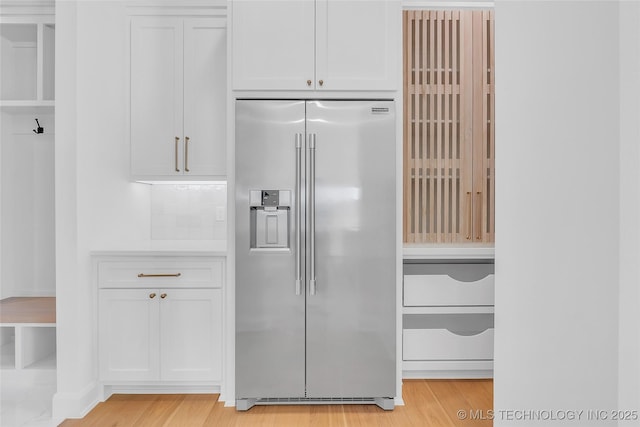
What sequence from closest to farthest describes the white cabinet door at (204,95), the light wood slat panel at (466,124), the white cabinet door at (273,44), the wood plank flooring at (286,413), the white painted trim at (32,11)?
the wood plank flooring at (286,413)
the white cabinet door at (273,44)
the white painted trim at (32,11)
the white cabinet door at (204,95)
the light wood slat panel at (466,124)

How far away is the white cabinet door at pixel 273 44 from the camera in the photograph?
2246 millimetres

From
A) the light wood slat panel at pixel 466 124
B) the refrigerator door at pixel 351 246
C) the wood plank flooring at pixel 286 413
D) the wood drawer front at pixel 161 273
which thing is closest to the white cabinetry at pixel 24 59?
the wood drawer front at pixel 161 273

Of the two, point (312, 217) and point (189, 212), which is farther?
point (189, 212)

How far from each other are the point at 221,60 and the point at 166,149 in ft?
2.25

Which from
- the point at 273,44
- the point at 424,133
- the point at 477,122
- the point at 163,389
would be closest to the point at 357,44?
the point at 273,44

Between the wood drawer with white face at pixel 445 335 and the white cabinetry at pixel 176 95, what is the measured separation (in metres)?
1.62

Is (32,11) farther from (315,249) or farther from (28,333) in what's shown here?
(315,249)

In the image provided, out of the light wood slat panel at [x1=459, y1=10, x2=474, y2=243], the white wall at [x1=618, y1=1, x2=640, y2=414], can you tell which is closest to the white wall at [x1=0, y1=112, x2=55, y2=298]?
the light wood slat panel at [x1=459, y1=10, x2=474, y2=243]

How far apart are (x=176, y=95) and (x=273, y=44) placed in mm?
818

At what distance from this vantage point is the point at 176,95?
2680 millimetres

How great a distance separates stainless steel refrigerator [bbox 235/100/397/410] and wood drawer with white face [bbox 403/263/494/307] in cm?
38

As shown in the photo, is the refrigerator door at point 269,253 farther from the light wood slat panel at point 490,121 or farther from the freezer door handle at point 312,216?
the light wood slat panel at point 490,121

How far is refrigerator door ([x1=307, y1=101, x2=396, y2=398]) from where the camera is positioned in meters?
2.25

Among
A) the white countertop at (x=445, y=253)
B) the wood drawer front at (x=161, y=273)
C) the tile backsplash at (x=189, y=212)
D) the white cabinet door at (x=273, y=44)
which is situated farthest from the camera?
the tile backsplash at (x=189, y=212)
